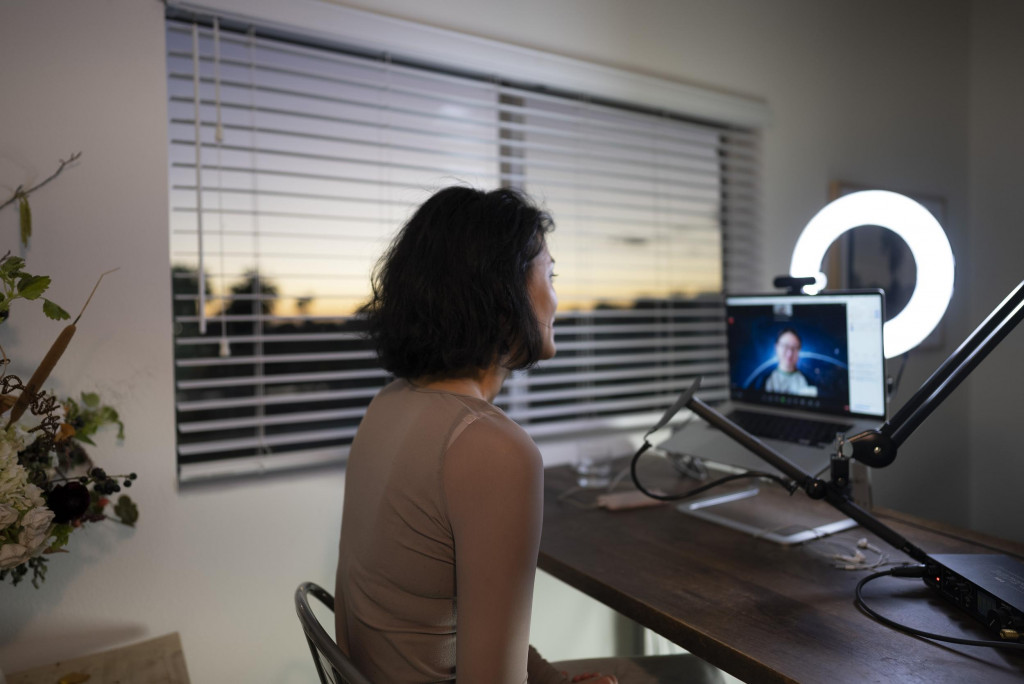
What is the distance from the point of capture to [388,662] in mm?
1007

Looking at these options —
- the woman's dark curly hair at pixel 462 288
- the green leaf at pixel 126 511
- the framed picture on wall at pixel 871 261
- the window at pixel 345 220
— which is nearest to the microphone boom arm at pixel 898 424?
the woman's dark curly hair at pixel 462 288

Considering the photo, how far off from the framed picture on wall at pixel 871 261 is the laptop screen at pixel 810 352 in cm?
112

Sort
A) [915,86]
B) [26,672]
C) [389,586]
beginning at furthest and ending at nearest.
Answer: [915,86]
[26,672]
[389,586]

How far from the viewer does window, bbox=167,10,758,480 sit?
5.33 feet

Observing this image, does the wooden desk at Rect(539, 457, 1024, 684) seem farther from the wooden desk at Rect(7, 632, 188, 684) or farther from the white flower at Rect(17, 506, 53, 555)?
the white flower at Rect(17, 506, 53, 555)

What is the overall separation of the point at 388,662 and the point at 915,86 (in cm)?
323

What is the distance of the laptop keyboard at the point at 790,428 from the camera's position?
1.60 m

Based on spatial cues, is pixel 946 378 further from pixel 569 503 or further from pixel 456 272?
pixel 569 503

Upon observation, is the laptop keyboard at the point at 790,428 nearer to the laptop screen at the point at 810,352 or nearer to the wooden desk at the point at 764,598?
the laptop screen at the point at 810,352

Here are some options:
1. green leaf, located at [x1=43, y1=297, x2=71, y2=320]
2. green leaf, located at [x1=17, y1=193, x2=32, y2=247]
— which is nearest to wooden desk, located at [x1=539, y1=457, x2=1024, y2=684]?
green leaf, located at [x1=43, y1=297, x2=71, y2=320]

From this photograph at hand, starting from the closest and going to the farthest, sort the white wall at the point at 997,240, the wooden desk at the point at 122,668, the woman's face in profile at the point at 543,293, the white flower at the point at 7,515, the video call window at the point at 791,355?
the white flower at the point at 7,515 → the woman's face in profile at the point at 543,293 → the wooden desk at the point at 122,668 → the video call window at the point at 791,355 → the white wall at the point at 997,240

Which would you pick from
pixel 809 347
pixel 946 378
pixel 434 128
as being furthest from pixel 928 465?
pixel 434 128

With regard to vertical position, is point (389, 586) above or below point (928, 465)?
above

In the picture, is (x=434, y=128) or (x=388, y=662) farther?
(x=434, y=128)
